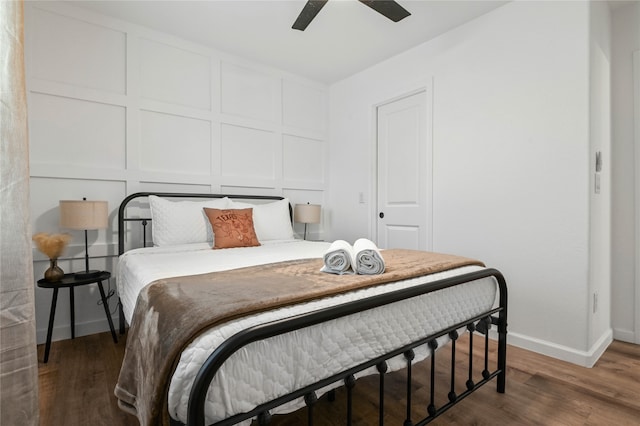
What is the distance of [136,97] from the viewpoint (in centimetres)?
281

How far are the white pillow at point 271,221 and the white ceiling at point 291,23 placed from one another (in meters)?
1.53

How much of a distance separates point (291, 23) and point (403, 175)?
176 cm

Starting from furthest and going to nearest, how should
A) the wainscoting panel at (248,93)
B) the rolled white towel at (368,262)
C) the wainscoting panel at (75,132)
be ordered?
the wainscoting panel at (248,93) → the wainscoting panel at (75,132) → the rolled white towel at (368,262)

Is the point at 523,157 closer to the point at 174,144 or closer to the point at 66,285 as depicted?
the point at 174,144

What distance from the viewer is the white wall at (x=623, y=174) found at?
2475mm

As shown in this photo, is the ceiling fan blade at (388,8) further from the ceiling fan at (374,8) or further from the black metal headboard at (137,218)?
the black metal headboard at (137,218)

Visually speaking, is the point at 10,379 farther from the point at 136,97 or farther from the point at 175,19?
the point at 175,19

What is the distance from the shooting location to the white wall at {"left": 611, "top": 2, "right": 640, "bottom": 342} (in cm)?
247

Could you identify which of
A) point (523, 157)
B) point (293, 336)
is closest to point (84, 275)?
point (293, 336)

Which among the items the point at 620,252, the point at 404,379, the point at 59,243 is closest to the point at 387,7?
the point at 404,379

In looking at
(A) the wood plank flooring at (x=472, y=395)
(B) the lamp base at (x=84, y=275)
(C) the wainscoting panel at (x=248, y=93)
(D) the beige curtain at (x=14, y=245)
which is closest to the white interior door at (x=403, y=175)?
(C) the wainscoting panel at (x=248, y=93)

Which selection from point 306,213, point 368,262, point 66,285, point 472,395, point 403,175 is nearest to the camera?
point 368,262

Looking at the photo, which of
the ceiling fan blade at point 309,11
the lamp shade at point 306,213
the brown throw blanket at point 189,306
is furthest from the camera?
the lamp shade at point 306,213

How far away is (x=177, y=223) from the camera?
2.60m
